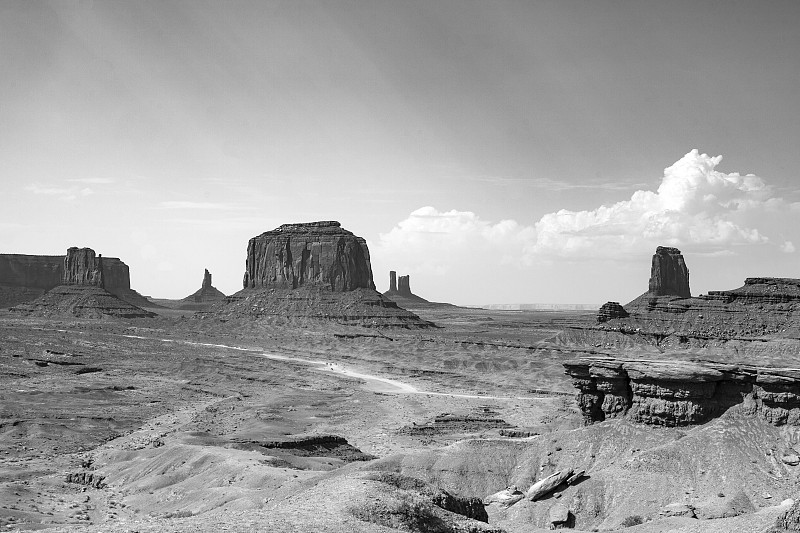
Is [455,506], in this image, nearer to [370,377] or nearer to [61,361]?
[370,377]

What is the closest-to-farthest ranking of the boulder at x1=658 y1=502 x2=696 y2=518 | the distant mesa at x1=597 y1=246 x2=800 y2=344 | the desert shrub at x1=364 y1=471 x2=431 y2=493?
the desert shrub at x1=364 y1=471 x2=431 y2=493 < the boulder at x1=658 y1=502 x2=696 y2=518 < the distant mesa at x1=597 y1=246 x2=800 y2=344

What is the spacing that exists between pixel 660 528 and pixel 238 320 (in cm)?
14692

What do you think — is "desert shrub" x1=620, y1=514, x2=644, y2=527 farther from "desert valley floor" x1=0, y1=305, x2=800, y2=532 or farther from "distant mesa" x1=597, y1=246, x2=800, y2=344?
"distant mesa" x1=597, y1=246, x2=800, y2=344

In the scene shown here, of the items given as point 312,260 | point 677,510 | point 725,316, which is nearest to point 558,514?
point 677,510

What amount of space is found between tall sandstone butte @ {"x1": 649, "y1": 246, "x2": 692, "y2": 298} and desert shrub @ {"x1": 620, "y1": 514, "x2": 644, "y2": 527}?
144680mm

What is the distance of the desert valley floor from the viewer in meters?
28.0

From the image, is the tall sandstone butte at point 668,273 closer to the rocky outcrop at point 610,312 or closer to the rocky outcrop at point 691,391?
the rocky outcrop at point 610,312

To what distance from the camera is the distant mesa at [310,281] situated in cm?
16712

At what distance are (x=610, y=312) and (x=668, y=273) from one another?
4471cm

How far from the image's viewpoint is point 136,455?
157ft

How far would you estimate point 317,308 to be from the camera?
6599 inches

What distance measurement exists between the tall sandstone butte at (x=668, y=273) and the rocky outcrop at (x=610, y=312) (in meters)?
38.4

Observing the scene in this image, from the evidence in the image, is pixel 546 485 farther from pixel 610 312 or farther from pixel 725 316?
pixel 610 312

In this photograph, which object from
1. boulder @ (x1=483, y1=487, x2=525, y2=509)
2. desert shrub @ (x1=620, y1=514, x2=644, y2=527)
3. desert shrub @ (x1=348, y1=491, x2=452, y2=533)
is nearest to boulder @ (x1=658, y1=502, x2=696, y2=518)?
desert shrub @ (x1=620, y1=514, x2=644, y2=527)
